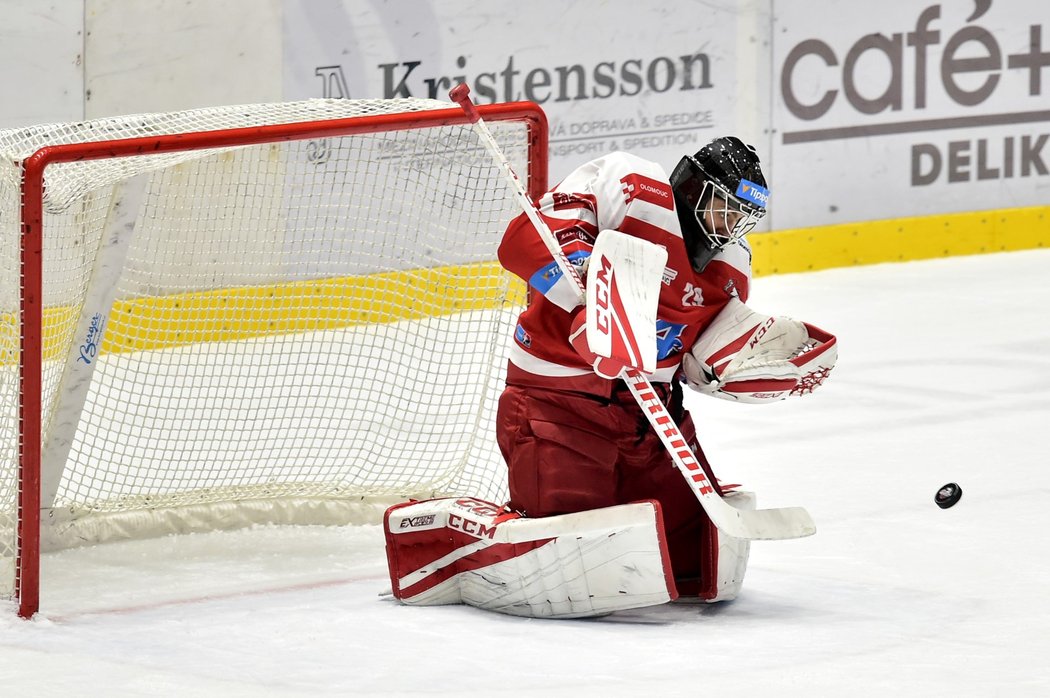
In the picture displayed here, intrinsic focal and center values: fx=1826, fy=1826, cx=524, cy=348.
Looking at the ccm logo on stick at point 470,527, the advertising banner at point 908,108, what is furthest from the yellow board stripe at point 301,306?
the advertising banner at point 908,108

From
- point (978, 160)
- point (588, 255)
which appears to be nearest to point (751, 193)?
point (588, 255)

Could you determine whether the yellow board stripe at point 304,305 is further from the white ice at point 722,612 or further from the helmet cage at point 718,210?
the helmet cage at point 718,210

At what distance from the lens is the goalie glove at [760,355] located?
3340 millimetres

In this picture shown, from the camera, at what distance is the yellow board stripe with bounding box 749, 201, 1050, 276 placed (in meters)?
7.21

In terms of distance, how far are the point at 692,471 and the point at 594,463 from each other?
191mm

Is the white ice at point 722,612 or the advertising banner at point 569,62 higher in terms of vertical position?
the advertising banner at point 569,62

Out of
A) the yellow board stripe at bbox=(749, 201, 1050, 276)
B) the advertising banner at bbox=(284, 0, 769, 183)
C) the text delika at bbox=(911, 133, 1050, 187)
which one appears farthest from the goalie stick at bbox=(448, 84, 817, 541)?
the text delika at bbox=(911, 133, 1050, 187)

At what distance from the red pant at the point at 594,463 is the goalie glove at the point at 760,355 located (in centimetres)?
12

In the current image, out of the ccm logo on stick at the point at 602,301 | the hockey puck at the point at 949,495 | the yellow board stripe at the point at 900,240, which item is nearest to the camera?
the ccm logo on stick at the point at 602,301

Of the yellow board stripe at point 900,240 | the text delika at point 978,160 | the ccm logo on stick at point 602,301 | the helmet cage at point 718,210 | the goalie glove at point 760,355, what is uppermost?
the text delika at point 978,160

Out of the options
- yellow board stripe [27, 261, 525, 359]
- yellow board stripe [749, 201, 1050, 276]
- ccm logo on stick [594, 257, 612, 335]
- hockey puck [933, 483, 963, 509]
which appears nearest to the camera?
ccm logo on stick [594, 257, 612, 335]

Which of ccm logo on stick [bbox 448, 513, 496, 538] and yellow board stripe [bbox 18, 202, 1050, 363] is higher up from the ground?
yellow board stripe [bbox 18, 202, 1050, 363]

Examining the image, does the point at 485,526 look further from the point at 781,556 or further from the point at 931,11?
the point at 931,11

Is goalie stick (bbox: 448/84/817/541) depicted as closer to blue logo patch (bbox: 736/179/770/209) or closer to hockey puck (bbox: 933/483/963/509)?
blue logo patch (bbox: 736/179/770/209)
